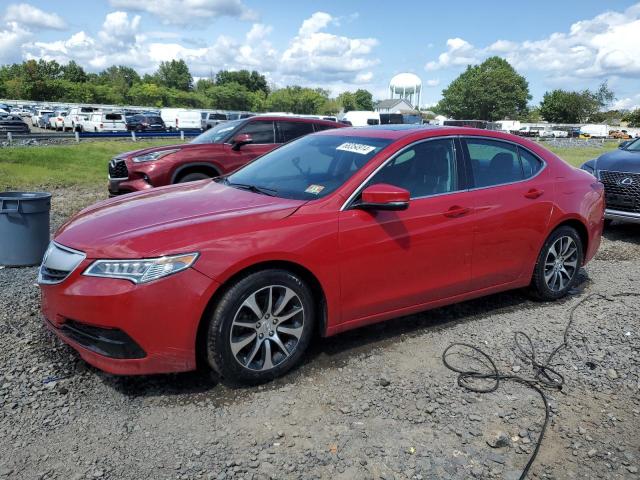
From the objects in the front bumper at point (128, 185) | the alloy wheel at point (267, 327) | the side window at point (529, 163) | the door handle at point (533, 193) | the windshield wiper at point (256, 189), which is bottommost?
the alloy wheel at point (267, 327)

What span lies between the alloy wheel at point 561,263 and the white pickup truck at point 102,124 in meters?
31.6

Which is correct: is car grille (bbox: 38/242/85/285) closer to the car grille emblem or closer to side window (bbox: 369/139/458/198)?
side window (bbox: 369/139/458/198)

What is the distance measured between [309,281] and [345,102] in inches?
5276

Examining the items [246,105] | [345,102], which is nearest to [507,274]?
[246,105]

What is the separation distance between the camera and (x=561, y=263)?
499 cm

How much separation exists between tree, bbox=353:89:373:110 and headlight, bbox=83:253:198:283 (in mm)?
132659

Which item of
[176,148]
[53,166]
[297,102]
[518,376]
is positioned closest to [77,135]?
[53,166]

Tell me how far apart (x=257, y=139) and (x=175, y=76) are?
132 m

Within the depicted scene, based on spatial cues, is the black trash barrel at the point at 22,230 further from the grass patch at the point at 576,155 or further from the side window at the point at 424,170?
the grass patch at the point at 576,155

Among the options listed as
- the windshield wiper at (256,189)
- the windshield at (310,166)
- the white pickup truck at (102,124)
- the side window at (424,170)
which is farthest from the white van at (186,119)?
the side window at (424,170)

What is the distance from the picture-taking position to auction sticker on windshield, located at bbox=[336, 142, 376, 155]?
4012mm

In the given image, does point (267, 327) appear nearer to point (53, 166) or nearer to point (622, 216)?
point (622, 216)

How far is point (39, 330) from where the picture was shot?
4074mm

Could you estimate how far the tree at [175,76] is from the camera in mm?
129875
